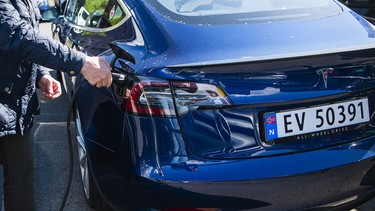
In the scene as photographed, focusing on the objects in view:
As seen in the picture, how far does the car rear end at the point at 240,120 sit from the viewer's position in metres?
1.87

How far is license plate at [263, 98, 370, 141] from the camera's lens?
1.92 m

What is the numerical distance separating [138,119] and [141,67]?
225 millimetres

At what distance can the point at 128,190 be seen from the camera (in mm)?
1985

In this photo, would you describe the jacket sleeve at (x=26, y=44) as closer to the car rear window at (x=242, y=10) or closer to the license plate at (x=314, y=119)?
the car rear window at (x=242, y=10)

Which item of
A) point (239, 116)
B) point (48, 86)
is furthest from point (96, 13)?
point (239, 116)

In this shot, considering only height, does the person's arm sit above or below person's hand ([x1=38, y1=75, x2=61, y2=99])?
above

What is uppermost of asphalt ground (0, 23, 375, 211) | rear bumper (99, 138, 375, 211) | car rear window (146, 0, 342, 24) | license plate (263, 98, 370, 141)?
car rear window (146, 0, 342, 24)

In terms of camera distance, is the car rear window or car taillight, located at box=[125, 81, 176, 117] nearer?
car taillight, located at box=[125, 81, 176, 117]

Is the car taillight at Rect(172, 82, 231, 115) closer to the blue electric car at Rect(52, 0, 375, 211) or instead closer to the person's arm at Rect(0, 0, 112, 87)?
the blue electric car at Rect(52, 0, 375, 211)

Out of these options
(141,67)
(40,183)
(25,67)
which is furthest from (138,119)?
(40,183)

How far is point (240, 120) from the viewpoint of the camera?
6.20 ft

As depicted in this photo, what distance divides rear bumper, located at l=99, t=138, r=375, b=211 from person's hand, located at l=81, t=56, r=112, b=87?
1.41 feet

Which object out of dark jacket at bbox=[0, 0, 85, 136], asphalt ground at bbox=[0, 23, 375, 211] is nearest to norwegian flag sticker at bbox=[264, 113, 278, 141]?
dark jacket at bbox=[0, 0, 85, 136]

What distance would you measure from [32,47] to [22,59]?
78 mm
